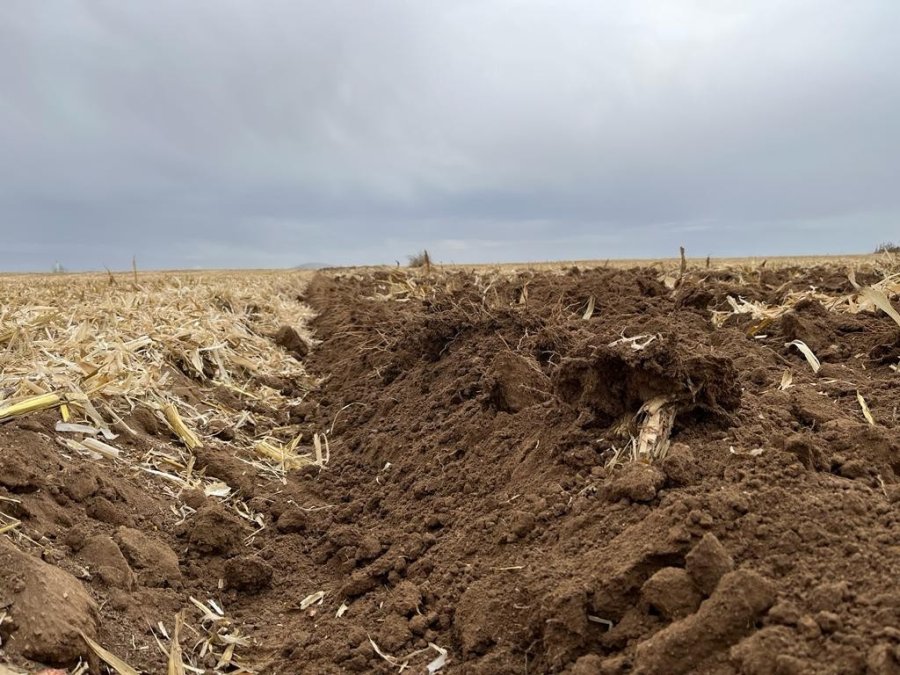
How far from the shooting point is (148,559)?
292 centimetres

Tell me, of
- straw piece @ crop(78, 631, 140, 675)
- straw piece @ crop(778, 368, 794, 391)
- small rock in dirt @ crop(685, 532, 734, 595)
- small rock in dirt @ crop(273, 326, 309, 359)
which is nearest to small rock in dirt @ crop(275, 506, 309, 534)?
straw piece @ crop(78, 631, 140, 675)

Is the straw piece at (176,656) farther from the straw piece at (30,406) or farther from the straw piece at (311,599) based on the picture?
the straw piece at (30,406)

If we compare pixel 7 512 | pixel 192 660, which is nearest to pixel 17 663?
pixel 192 660

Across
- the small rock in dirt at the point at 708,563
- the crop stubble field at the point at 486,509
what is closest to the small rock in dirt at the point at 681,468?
the crop stubble field at the point at 486,509

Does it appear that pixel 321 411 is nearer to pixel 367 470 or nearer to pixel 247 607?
pixel 367 470

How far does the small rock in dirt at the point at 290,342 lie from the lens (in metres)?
8.52

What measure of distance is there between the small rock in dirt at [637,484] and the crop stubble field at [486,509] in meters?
0.01

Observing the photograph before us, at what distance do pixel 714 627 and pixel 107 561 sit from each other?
223cm

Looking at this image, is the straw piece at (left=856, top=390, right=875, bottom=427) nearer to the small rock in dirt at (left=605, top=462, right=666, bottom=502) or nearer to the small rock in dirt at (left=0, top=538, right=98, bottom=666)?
the small rock in dirt at (left=605, top=462, right=666, bottom=502)

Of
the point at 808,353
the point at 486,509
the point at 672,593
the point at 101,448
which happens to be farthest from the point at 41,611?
the point at 808,353

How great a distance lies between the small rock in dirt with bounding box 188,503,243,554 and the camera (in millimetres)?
3234

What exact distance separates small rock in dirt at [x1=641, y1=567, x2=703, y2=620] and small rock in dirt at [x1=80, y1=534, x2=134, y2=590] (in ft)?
6.46

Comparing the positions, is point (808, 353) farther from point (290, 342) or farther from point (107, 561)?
point (290, 342)

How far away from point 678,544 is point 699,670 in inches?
15.2
